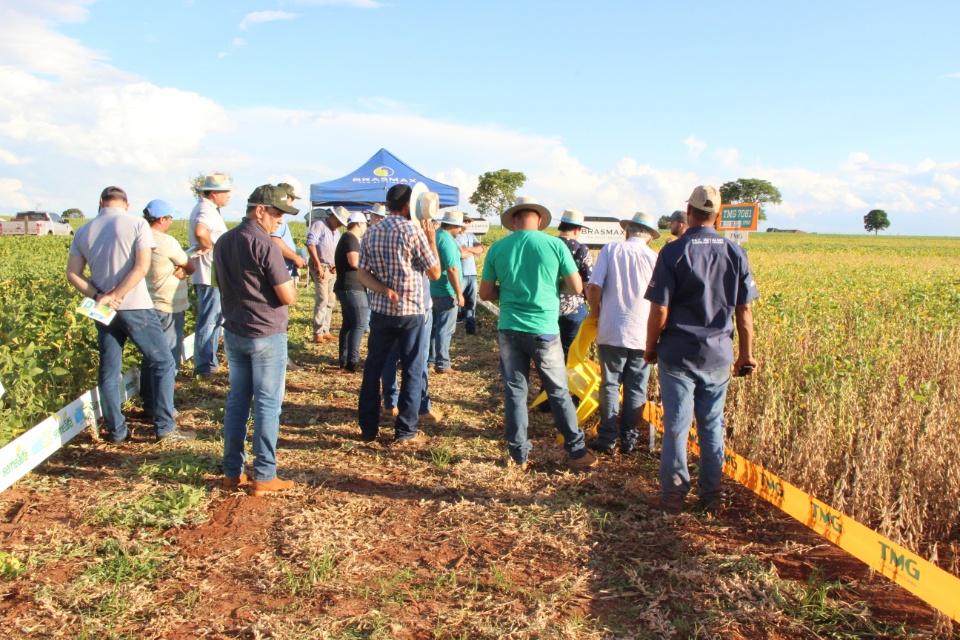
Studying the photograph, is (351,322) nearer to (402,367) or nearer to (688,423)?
(402,367)

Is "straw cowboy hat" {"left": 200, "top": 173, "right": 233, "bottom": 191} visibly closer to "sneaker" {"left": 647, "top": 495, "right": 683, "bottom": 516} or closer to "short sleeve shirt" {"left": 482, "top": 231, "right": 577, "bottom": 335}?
"short sleeve shirt" {"left": 482, "top": 231, "right": 577, "bottom": 335}

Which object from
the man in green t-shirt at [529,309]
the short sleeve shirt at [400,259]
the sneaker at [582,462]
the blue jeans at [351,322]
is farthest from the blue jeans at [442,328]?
the sneaker at [582,462]

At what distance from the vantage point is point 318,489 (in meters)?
4.44

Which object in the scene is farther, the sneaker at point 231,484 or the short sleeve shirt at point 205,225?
the short sleeve shirt at point 205,225

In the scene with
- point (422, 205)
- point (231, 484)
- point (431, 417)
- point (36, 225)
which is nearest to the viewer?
point (231, 484)

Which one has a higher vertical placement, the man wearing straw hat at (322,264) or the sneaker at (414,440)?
the man wearing straw hat at (322,264)

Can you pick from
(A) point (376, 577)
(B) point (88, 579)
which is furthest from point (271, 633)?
(B) point (88, 579)

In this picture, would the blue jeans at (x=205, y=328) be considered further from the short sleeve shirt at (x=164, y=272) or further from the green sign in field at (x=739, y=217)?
the green sign in field at (x=739, y=217)

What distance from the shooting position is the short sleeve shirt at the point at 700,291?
3854 millimetres

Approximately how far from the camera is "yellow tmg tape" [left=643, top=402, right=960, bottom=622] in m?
2.76

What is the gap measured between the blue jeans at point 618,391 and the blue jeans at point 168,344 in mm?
3354

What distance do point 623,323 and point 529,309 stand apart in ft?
2.75

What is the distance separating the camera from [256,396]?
4.25 m

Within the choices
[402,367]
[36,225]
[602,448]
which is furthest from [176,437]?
[36,225]
